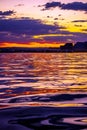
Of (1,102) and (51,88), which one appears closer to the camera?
(1,102)

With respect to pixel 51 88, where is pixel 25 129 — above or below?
above

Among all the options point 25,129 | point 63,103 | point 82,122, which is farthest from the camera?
point 63,103

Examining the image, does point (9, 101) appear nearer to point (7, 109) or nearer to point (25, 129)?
point (7, 109)

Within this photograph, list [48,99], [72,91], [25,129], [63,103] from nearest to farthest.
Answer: [25,129], [63,103], [48,99], [72,91]

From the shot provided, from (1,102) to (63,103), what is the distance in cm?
267

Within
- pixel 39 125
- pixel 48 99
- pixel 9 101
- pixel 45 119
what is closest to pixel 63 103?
pixel 48 99

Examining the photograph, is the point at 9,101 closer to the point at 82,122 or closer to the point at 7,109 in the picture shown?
the point at 7,109

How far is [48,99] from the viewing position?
56.0ft

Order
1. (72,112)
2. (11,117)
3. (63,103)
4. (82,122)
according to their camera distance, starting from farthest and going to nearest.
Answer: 1. (63,103)
2. (72,112)
3. (11,117)
4. (82,122)

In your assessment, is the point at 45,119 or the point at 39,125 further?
the point at 45,119

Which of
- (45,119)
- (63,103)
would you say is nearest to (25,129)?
(45,119)

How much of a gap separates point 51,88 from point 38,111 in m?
8.28

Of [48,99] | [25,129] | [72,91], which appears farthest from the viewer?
[72,91]

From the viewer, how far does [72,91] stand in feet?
66.7
